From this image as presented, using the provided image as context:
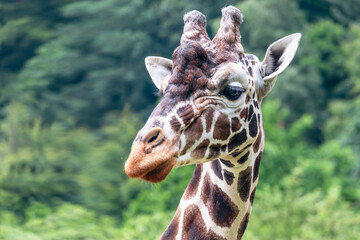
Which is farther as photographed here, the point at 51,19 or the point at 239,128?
the point at 51,19

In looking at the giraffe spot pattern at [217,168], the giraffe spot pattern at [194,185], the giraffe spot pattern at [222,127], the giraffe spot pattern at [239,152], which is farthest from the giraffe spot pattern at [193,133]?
the giraffe spot pattern at [194,185]

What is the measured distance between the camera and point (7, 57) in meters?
26.8

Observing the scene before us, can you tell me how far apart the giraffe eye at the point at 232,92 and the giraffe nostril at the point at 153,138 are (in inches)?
18.5

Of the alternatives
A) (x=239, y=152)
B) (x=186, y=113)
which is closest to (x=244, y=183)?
(x=239, y=152)

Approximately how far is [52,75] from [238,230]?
2351 cm

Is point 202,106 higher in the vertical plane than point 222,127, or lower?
higher

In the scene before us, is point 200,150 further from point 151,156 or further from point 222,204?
point 222,204

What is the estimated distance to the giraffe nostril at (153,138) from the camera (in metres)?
3.23

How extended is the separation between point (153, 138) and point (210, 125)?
0.38 m

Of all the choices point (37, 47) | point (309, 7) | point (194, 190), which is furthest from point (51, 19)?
point (194, 190)

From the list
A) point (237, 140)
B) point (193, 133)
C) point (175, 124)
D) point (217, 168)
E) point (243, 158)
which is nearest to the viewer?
point (175, 124)

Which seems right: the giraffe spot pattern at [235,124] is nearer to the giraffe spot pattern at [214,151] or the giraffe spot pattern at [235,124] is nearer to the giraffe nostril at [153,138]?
the giraffe spot pattern at [214,151]

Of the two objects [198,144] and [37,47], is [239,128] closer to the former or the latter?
[198,144]

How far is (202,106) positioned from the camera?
3.46m
